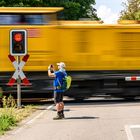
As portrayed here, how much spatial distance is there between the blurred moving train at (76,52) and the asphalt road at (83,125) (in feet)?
11.2

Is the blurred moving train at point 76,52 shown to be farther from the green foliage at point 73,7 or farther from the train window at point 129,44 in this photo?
the green foliage at point 73,7

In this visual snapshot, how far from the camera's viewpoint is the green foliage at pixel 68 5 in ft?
162

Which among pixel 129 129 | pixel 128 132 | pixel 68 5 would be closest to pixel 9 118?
pixel 129 129

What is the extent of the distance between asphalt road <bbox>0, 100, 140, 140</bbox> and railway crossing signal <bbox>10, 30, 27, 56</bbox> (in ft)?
7.42

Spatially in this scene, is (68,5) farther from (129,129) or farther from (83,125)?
(129,129)

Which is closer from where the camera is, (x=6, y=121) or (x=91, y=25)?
(x=6, y=121)

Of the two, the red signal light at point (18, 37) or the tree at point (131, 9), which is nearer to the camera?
the red signal light at point (18, 37)

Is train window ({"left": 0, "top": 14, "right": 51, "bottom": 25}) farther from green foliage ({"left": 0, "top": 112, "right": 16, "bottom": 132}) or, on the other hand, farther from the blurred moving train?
green foliage ({"left": 0, "top": 112, "right": 16, "bottom": 132})

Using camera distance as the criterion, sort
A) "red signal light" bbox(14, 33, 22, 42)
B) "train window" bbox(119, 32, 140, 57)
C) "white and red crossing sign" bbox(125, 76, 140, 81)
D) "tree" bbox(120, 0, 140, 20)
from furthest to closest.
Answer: "tree" bbox(120, 0, 140, 20), "white and red crossing sign" bbox(125, 76, 140, 81), "train window" bbox(119, 32, 140, 57), "red signal light" bbox(14, 33, 22, 42)

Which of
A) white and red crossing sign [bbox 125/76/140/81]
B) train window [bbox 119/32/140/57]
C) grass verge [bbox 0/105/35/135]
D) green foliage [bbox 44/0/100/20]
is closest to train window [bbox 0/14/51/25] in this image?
train window [bbox 119/32/140/57]

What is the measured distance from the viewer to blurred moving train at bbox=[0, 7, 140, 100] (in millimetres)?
24625

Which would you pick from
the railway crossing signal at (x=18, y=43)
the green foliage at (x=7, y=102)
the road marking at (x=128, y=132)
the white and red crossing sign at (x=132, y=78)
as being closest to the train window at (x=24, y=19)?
the railway crossing signal at (x=18, y=43)

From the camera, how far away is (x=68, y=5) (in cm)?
5553

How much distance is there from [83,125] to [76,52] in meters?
9.11
